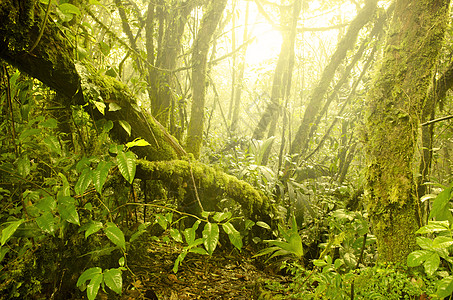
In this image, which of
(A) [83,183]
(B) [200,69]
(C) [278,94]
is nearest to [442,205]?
(A) [83,183]

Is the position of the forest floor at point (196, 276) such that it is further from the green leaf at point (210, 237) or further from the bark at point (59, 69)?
the bark at point (59, 69)

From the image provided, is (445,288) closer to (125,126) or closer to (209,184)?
(209,184)

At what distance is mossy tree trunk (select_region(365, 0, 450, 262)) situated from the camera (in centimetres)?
181

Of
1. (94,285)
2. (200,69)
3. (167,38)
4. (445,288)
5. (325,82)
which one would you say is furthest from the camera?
(325,82)

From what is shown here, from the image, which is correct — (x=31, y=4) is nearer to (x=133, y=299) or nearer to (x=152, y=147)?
(x=152, y=147)

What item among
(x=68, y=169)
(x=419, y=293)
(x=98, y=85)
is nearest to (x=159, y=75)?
(x=98, y=85)

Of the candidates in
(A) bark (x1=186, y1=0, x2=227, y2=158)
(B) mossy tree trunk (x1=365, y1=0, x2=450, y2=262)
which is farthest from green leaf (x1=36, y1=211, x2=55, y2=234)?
(A) bark (x1=186, y1=0, x2=227, y2=158)

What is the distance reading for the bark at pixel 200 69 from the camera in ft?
12.0

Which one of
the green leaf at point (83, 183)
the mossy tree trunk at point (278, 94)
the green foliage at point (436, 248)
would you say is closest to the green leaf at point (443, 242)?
the green foliage at point (436, 248)

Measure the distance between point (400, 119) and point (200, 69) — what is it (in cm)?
270

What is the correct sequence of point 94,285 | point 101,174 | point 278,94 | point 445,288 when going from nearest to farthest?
1. point 445,288
2. point 94,285
3. point 101,174
4. point 278,94

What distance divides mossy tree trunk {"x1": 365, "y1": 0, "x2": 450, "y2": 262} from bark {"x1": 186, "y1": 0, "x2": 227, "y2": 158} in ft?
7.31

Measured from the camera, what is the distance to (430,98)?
276cm

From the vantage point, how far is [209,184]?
2.50 metres
